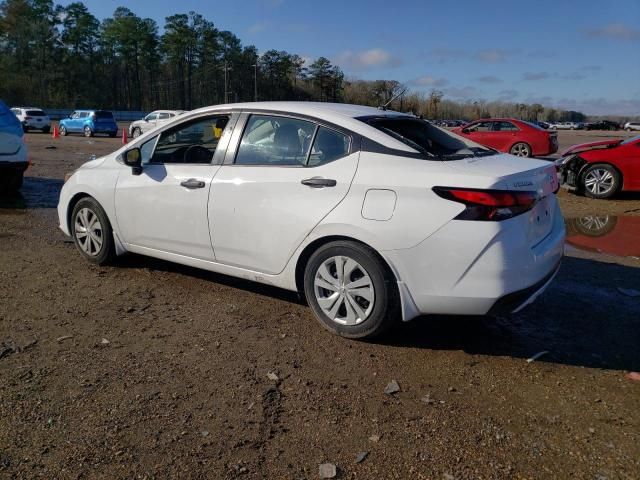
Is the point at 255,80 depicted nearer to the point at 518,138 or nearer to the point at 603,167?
the point at 518,138

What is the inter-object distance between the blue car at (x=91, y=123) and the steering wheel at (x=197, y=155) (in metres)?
30.9

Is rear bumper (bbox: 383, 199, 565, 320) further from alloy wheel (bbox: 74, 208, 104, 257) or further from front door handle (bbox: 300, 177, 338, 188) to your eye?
alloy wheel (bbox: 74, 208, 104, 257)

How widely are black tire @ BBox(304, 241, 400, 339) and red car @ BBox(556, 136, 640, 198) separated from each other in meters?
8.93

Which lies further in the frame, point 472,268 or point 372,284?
point 372,284

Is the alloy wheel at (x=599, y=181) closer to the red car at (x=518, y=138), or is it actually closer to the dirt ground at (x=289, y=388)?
the red car at (x=518, y=138)

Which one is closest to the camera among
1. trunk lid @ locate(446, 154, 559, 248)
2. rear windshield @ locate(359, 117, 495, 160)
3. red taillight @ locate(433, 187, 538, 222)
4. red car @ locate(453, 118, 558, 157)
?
red taillight @ locate(433, 187, 538, 222)

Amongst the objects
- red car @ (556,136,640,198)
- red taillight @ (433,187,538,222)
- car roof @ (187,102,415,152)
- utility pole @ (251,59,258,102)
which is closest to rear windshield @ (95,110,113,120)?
red car @ (556,136,640,198)

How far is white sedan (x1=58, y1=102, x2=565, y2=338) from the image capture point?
326 centimetres

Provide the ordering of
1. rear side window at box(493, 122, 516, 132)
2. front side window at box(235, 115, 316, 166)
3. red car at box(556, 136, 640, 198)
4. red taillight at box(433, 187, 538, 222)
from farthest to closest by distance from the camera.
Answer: rear side window at box(493, 122, 516, 132) < red car at box(556, 136, 640, 198) < front side window at box(235, 115, 316, 166) < red taillight at box(433, 187, 538, 222)

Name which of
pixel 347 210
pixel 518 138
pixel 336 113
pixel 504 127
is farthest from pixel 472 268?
pixel 504 127

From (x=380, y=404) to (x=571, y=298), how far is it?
2580 millimetres

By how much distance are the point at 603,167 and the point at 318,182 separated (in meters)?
9.10

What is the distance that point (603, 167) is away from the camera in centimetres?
1072

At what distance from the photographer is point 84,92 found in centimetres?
8856
